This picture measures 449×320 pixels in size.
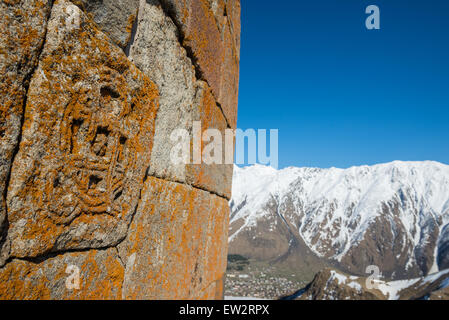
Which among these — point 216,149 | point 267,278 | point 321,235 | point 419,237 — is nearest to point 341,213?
point 321,235

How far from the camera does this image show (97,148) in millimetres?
1053

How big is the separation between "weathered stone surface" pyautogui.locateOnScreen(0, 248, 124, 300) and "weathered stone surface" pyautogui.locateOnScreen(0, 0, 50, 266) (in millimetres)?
67

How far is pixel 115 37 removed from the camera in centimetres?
117

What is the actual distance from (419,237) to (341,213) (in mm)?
18143

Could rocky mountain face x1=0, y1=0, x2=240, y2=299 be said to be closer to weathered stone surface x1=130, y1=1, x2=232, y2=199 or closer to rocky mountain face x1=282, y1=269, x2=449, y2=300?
weathered stone surface x1=130, y1=1, x2=232, y2=199

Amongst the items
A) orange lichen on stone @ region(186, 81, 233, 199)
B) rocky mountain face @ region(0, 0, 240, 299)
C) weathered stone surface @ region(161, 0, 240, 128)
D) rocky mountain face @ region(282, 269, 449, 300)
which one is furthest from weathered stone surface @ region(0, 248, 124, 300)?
rocky mountain face @ region(282, 269, 449, 300)

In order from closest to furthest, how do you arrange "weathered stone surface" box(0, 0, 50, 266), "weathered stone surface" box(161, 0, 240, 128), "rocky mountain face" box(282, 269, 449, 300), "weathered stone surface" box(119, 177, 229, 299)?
1. "weathered stone surface" box(0, 0, 50, 266)
2. "weathered stone surface" box(119, 177, 229, 299)
3. "weathered stone surface" box(161, 0, 240, 128)
4. "rocky mountain face" box(282, 269, 449, 300)

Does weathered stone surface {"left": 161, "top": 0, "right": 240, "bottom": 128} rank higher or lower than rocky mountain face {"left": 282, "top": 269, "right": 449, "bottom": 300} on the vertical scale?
higher

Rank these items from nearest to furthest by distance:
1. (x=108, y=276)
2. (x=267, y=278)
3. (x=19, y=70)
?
1. (x=19, y=70)
2. (x=108, y=276)
3. (x=267, y=278)

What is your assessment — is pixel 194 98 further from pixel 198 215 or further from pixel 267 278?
pixel 267 278

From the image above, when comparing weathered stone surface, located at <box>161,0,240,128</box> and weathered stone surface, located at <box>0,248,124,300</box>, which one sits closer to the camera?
weathered stone surface, located at <box>0,248,124,300</box>

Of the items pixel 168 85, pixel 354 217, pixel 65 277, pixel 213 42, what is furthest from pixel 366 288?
pixel 354 217

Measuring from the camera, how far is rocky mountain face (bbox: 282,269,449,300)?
2367cm

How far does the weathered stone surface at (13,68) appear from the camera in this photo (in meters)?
0.74
